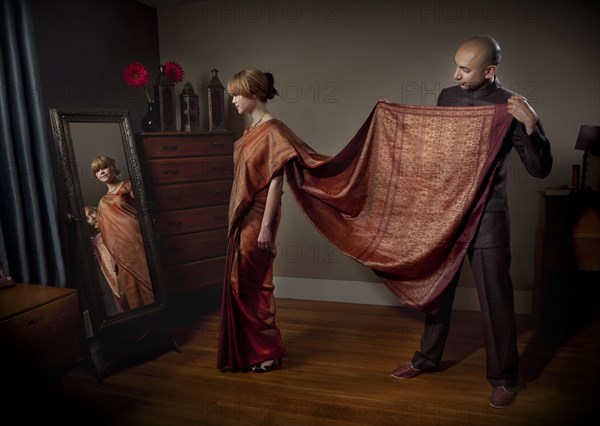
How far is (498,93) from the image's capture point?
2172 mm

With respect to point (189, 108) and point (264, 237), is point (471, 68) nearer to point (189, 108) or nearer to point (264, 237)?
point (264, 237)

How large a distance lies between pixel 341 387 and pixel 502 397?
696 millimetres

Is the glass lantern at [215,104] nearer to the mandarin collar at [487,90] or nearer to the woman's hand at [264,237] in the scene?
the woman's hand at [264,237]

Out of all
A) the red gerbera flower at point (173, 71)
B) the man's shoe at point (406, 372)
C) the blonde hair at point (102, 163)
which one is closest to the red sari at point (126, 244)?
the blonde hair at point (102, 163)

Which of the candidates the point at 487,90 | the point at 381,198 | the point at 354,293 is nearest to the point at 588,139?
the point at 487,90

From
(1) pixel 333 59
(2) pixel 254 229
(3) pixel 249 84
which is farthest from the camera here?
(1) pixel 333 59

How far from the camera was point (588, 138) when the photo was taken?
2701 millimetres

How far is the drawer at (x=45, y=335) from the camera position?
2041 mm

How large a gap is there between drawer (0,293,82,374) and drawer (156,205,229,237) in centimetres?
89

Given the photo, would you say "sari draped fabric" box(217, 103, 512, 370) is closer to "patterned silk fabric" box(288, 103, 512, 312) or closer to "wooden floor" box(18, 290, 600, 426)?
"patterned silk fabric" box(288, 103, 512, 312)

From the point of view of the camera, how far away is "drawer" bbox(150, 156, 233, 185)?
311cm

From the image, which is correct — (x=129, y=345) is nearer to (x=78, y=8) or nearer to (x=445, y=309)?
(x=445, y=309)

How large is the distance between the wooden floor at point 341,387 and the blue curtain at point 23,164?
623mm

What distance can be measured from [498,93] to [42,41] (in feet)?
7.60
